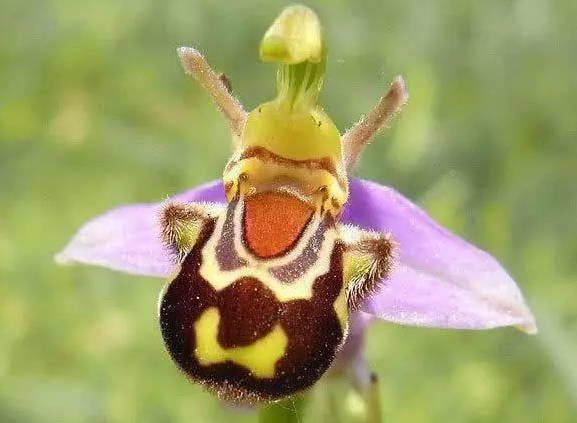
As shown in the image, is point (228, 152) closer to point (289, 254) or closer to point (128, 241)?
point (128, 241)

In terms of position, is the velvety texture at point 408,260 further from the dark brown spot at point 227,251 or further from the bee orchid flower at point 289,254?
the dark brown spot at point 227,251

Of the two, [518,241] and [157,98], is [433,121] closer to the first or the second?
[518,241]

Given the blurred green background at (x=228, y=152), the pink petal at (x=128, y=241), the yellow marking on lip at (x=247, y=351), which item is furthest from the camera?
the blurred green background at (x=228, y=152)

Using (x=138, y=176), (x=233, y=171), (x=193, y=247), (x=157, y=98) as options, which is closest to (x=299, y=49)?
(x=233, y=171)

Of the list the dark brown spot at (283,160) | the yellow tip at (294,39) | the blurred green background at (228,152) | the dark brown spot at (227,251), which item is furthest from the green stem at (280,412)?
the blurred green background at (228,152)

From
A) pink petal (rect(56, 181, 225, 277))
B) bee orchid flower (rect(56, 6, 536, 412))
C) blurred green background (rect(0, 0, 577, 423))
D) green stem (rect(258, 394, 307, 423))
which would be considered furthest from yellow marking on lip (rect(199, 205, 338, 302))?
blurred green background (rect(0, 0, 577, 423))

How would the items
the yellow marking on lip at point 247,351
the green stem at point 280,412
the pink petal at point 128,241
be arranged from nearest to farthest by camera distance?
the yellow marking on lip at point 247,351 < the green stem at point 280,412 < the pink petal at point 128,241

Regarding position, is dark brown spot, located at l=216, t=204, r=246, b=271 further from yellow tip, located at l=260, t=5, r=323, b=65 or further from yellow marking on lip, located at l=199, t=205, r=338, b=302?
yellow tip, located at l=260, t=5, r=323, b=65
